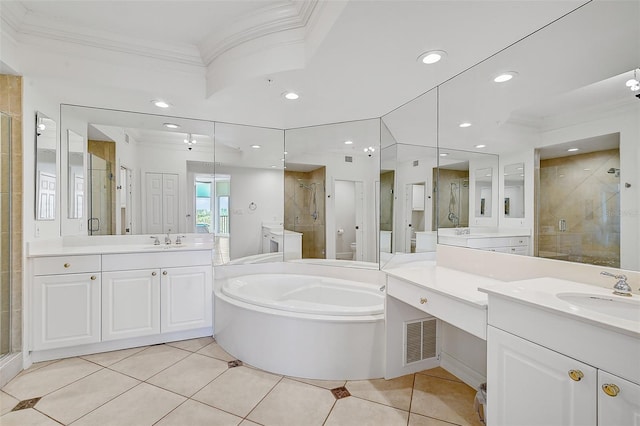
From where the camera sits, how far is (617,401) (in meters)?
0.87

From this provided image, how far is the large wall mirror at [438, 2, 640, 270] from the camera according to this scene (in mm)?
1248

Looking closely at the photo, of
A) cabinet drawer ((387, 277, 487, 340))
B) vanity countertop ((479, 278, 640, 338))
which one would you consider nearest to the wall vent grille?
cabinet drawer ((387, 277, 487, 340))

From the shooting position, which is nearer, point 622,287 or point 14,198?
point 622,287

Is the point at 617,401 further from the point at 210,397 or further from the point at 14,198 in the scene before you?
the point at 14,198

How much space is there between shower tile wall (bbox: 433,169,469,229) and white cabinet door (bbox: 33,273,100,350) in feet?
9.85

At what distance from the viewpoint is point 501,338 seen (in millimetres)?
1228

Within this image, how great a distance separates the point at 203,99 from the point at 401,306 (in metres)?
2.40

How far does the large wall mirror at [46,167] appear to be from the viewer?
2328mm

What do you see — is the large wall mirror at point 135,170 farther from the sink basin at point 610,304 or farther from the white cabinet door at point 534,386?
the sink basin at point 610,304

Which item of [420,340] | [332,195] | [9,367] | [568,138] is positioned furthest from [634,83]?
[9,367]

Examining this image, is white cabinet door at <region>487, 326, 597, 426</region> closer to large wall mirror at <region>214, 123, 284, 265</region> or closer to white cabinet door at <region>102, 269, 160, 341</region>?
large wall mirror at <region>214, 123, 284, 265</region>

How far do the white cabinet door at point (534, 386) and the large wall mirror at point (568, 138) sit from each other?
0.64 m

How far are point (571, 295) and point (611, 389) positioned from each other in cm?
A: 44

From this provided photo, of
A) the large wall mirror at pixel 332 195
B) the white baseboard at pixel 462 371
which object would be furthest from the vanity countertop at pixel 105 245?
the white baseboard at pixel 462 371
